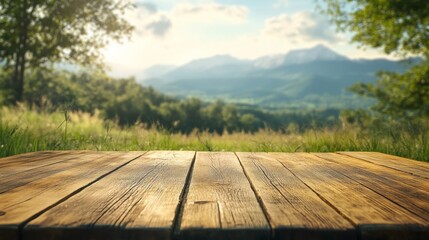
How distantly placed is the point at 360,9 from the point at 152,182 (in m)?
12.9

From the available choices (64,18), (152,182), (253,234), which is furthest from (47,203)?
(64,18)

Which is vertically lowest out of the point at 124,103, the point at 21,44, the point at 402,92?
the point at 124,103

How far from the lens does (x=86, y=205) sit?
121 centimetres

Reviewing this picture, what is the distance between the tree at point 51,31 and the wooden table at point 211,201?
555 inches

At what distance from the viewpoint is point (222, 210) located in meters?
1.17

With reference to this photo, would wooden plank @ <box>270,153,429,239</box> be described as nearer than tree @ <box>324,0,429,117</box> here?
Yes

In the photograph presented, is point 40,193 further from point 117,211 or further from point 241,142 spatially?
point 241,142

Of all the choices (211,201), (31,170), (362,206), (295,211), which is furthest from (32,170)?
(362,206)

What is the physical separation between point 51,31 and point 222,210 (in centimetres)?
1631

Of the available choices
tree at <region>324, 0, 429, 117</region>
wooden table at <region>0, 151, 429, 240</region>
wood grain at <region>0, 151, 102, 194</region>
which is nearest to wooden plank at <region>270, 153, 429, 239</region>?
wooden table at <region>0, 151, 429, 240</region>

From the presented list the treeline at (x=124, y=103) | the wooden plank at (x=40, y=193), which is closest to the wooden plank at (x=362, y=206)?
the wooden plank at (x=40, y=193)

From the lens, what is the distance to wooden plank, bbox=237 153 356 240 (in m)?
1.00

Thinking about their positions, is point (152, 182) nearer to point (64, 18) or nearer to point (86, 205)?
point (86, 205)

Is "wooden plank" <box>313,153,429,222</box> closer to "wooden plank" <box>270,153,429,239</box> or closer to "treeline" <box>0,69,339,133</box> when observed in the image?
"wooden plank" <box>270,153,429,239</box>
